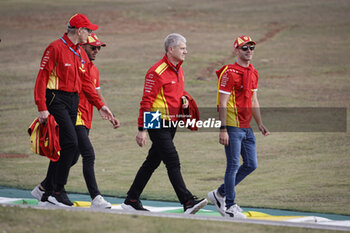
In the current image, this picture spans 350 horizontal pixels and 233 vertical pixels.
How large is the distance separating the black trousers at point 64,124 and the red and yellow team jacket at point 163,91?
0.80 m

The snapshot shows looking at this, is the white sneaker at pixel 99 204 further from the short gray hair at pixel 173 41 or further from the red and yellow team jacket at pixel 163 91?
the short gray hair at pixel 173 41

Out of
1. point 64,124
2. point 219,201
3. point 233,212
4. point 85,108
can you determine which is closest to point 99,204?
point 64,124

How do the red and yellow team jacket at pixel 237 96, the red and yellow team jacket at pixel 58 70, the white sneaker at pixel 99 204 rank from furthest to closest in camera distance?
1. the white sneaker at pixel 99 204
2. the red and yellow team jacket at pixel 237 96
3. the red and yellow team jacket at pixel 58 70

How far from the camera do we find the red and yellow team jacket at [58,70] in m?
7.79

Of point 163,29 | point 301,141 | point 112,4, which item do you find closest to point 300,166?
point 301,141

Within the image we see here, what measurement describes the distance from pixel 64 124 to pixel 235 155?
6.32 feet

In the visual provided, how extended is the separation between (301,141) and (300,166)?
9.48 ft

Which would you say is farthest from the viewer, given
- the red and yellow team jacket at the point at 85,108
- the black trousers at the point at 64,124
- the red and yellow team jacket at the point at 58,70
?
the red and yellow team jacket at the point at 85,108

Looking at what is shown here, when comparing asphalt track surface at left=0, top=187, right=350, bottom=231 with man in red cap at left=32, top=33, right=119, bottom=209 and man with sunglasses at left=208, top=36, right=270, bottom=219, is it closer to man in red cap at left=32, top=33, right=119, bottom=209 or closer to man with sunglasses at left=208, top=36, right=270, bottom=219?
man with sunglasses at left=208, top=36, right=270, bottom=219

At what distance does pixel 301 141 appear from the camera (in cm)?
1602

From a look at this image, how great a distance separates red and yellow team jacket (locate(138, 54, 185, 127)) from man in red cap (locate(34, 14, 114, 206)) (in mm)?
816

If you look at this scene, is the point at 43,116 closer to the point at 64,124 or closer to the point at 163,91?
the point at 64,124

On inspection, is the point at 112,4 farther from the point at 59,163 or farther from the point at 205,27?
the point at 59,163

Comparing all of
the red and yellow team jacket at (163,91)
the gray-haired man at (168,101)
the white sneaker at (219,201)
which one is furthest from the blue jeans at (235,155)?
the red and yellow team jacket at (163,91)
